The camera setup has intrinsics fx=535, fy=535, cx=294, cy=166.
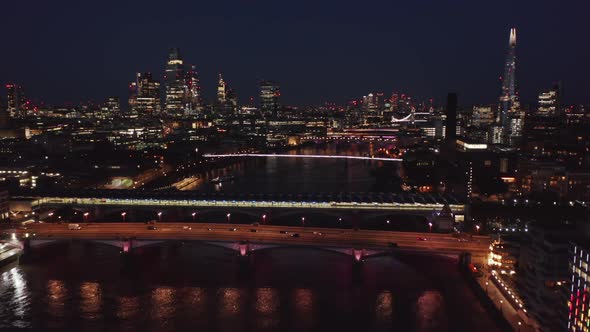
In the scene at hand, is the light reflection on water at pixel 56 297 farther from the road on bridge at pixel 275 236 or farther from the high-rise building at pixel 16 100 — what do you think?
the high-rise building at pixel 16 100

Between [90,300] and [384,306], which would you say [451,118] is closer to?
[384,306]

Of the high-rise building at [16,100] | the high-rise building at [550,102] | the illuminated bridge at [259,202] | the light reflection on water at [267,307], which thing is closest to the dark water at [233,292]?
the light reflection on water at [267,307]

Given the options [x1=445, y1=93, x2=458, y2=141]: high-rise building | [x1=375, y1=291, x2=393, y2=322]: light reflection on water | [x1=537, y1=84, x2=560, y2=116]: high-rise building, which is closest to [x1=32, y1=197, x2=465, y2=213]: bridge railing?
[x1=375, y1=291, x2=393, y2=322]: light reflection on water

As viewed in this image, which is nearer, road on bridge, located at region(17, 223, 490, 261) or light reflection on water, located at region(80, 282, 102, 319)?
light reflection on water, located at region(80, 282, 102, 319)

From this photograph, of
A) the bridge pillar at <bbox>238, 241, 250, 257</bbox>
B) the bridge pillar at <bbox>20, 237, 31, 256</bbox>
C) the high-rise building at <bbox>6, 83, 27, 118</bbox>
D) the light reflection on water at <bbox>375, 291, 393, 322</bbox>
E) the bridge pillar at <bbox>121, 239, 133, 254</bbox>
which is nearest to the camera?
the light reflection on water at <bbox>375, 291, 393, 322</bbox>

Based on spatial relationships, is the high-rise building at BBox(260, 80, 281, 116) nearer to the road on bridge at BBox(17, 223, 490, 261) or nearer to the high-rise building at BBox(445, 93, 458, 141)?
the high-rise building at BBox(445, 93, 458, 141)

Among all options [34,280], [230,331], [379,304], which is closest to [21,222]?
[34,280]

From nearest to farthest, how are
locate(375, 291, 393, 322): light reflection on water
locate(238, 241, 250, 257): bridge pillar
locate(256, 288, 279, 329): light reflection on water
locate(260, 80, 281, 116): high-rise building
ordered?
1. locate(256, 288, 279, 329): light reflection on water
2. locate(375, 291, 393, 322): light reflection on water
3. locate(238, 241, 250, 257): bridge pillar
4. locate(260, 80, 281, 116): high-rise building
